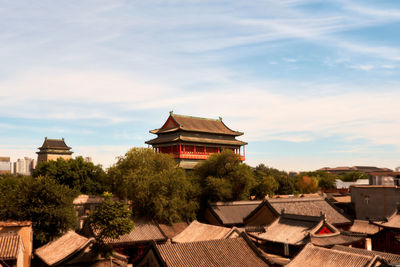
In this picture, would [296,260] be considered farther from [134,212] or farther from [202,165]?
[202,165]

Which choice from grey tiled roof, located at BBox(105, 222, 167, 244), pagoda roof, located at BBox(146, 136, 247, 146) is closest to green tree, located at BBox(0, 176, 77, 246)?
grey tiled roof, located at BBox(105, 222, 167, 244)

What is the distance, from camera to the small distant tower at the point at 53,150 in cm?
7794

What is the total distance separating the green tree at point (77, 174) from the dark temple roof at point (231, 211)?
1580cm

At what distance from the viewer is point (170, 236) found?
30438mm

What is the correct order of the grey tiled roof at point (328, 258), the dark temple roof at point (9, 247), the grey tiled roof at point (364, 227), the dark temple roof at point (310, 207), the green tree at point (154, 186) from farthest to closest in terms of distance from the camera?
the dark temple roof at point (310, 207)
the green tree at point (154, 186)
the grey tiled roof at point (364, 227)
the dark temple roof at point (9, 247)
the grey tiled roof at point (328, 258)

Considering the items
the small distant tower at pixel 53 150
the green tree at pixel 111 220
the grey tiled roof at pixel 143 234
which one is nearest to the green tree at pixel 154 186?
the grey tiled roof at pixel 143 234

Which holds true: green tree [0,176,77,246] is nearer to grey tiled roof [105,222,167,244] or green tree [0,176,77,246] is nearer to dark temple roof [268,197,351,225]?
grey tiled roof [105,222,167,244]

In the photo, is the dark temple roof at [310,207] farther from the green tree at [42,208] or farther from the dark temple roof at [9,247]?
the dark temple roof at [9,247]

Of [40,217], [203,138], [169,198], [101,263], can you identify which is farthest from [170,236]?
[203,138]

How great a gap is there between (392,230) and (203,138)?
1093 inches

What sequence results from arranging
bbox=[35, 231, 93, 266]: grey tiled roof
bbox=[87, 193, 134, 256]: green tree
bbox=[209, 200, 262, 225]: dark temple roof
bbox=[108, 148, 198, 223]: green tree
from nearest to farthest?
bbox=[35, 231, 93, 266]: grey tiled roof < bbox=[87, 193, 134, 256]: green tree < bbox=[108, 148, 198, 223]: green tree < bbox=[209, 200, 262, 225]: dark temple roof

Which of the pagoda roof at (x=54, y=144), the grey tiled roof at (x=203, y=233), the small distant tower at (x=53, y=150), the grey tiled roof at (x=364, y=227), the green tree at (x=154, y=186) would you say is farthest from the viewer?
the pagoda roof at (x=54, y=144)

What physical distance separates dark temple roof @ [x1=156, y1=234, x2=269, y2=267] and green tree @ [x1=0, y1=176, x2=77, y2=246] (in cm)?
1494

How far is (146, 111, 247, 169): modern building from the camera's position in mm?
49031
